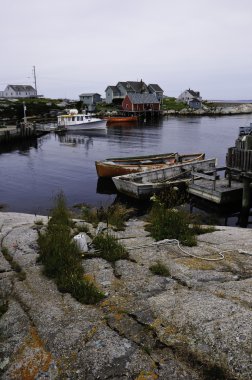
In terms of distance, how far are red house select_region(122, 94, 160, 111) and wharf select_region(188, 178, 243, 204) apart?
68133 mm

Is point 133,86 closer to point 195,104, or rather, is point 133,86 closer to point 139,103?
point 139,103

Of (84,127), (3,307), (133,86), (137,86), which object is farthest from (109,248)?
(137,86)

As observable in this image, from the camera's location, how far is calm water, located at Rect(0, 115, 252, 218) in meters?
23.3

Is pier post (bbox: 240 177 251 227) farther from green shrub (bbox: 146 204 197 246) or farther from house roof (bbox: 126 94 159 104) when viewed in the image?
house roof (bbox: 126 94 159 104)

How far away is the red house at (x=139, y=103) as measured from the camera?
86.2 metres

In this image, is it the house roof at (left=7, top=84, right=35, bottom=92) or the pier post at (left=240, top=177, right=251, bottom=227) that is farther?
the house roof at (left=7, top=84, right=35, bottom=92)

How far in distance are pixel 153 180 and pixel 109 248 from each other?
1471cm

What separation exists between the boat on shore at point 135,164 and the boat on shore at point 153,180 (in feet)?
3.14

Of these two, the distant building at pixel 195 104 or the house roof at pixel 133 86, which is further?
the distant building at pixel 195 104

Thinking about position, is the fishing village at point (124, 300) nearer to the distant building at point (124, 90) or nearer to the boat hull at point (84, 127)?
the boat hull at point (84, 127)

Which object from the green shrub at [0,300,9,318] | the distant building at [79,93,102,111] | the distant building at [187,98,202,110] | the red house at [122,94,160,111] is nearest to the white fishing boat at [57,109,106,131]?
the red house at [122,94,160,111]

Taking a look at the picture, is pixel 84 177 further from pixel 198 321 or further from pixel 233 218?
pixel 198 321

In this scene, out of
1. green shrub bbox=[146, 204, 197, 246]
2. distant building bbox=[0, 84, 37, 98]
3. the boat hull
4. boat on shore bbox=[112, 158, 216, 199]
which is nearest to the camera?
green shrub bbox=[146, 204, 197, 246]

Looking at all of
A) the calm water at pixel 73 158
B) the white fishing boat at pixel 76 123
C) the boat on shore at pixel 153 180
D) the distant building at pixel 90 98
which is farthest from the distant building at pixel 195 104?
the boat on shore at pixel 153 180
